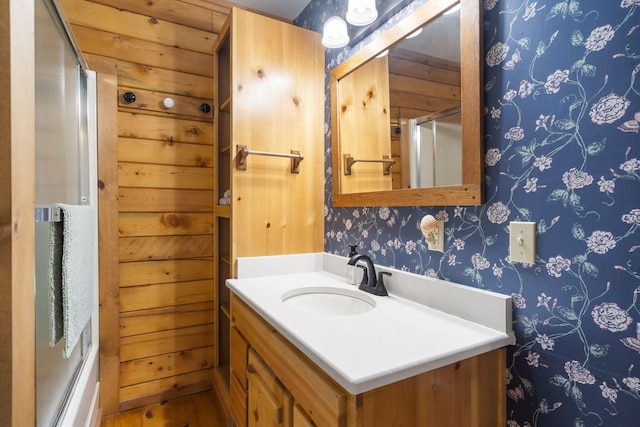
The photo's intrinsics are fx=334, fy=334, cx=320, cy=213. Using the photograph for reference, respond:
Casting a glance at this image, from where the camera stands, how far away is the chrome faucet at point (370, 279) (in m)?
1.30

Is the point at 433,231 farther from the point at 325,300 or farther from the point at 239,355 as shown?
the point at 239,355

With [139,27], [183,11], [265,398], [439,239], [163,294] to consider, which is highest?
[183,11]

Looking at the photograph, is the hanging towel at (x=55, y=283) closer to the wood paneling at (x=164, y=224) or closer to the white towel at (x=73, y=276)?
the white towel at (x=73, y=276)

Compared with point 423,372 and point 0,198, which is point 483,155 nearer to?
point 423,372

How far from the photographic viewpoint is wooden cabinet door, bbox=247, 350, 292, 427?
1012 millimetres

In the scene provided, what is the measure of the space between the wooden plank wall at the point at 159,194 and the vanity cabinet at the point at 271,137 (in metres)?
0.22

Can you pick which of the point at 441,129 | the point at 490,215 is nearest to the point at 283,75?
the point at 441,129

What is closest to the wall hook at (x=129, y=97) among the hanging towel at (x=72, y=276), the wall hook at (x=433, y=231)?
the hanging towel at (x=72, y=276)

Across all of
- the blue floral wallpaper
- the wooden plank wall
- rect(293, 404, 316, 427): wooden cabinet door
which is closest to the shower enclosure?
the wooden plank wall

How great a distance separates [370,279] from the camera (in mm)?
1339

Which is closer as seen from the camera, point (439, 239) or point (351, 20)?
point (439, 239)

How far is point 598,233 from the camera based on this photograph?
0.75m

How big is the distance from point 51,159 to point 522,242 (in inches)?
58.6

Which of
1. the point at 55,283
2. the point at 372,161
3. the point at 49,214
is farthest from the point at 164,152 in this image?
the point at 372,161
